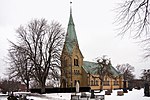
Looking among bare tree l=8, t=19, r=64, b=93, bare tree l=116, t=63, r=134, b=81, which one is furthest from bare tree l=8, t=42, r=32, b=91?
bare tree l=116, t=63, r=134, b=81

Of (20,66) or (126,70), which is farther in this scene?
(126,70)

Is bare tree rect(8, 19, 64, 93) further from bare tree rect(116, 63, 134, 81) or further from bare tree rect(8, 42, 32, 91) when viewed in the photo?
bare tree rect(116, 63, 134, 81)

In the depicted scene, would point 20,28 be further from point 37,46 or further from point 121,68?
point 121,68

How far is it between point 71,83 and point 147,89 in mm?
37787

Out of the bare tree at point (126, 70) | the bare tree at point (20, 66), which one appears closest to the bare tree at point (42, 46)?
the bare tree at point (20, 66)

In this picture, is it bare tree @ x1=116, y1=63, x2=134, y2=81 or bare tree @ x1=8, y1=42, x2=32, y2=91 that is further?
bare tree @ x1=116, y1=63, x2=134, y2=81

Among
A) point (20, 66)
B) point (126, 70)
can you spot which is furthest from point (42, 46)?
point (126, 70)

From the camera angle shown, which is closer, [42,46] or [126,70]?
[42,46]

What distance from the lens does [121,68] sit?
113 m

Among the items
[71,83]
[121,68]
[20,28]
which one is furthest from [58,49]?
[121,68]

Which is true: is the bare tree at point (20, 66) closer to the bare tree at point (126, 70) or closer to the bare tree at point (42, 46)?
the bare tree at point (42, 46)

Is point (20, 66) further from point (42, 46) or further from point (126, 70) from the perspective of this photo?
point (126, 70)

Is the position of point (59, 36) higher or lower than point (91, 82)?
higher

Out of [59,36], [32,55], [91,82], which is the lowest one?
[91,82]
